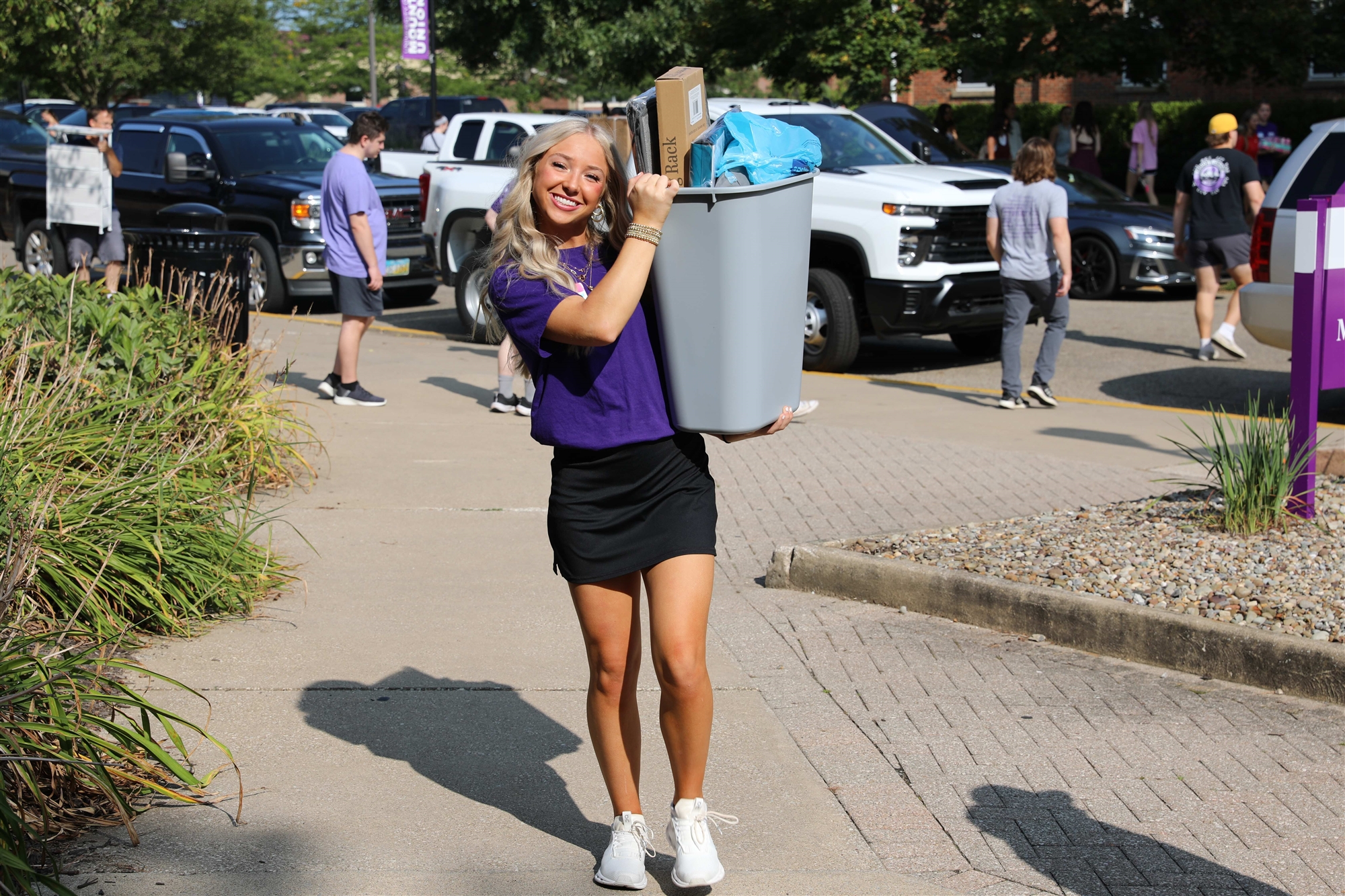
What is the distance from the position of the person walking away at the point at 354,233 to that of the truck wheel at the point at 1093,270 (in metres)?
8.80

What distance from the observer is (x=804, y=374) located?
11.6m

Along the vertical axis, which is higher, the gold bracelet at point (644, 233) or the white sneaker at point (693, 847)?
the gold bracelet at point (644, 233)

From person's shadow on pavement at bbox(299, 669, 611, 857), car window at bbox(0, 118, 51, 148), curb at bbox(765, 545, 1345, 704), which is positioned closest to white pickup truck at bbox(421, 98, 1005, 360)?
curb at bbox(765, 545, 1345, 704)

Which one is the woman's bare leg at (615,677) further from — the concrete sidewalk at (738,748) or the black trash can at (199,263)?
the black trash can at (199,263)

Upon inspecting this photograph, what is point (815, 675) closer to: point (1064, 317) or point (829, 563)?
point (829, 563)

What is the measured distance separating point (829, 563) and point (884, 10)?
17.8 metres

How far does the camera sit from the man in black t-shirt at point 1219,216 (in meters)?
11.7

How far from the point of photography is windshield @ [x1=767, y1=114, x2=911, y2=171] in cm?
1190

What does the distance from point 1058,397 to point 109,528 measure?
296 inches

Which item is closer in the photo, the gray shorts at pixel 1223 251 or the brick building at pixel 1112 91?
the gray shorts at pixel 1223 251

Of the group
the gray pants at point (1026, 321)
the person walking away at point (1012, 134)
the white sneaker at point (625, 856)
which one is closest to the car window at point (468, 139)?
the gray pants at point (1026, 321)

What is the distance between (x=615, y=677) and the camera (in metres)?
3.36

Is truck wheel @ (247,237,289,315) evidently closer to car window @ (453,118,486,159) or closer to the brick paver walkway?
car window @ (453,118,486,159)

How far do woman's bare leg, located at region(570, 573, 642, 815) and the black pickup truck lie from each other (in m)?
10.6
